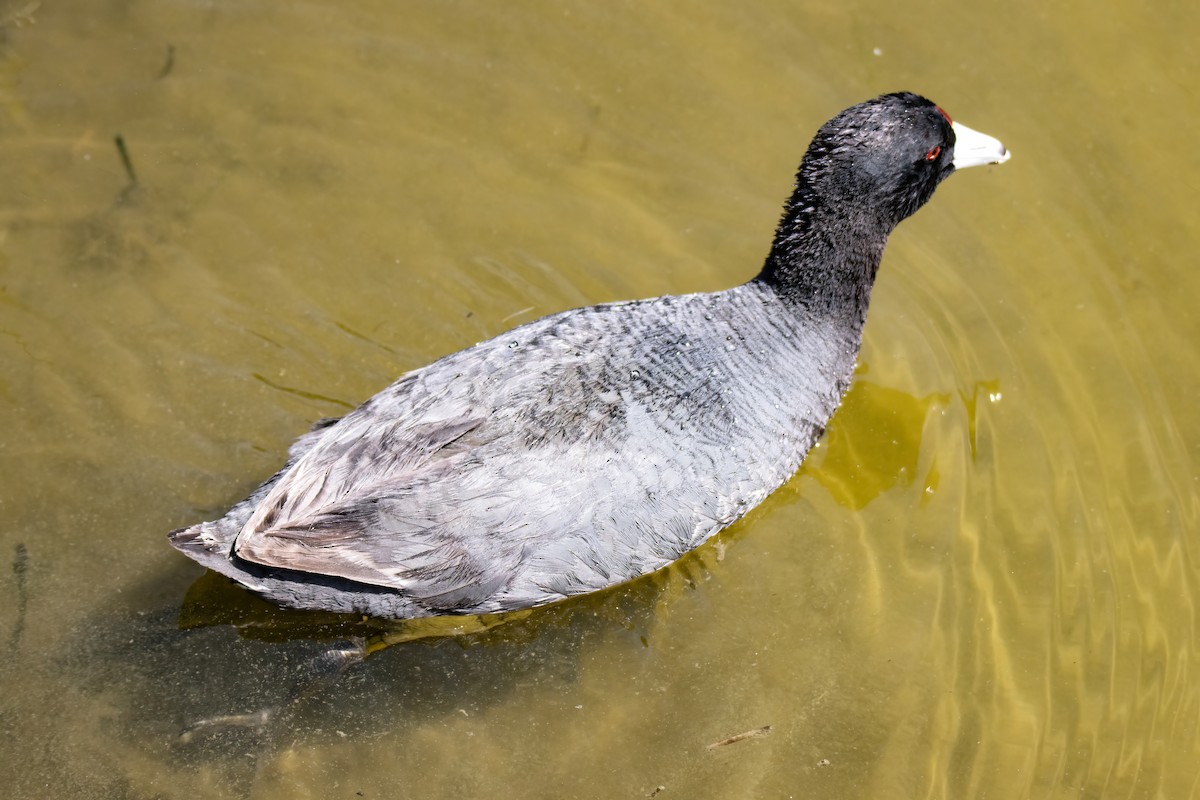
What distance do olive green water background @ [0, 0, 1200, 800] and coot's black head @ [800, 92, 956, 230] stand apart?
0.93 metres

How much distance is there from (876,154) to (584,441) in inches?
56.1

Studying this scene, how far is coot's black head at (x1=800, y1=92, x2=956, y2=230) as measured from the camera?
385 cm

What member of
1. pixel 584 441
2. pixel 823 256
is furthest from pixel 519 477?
pixel 823 256

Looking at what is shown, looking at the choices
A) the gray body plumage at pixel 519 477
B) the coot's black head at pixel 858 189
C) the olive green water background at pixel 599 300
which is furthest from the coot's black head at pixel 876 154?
the olive green water background at pixel 599 300

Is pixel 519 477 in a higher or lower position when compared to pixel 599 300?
lower

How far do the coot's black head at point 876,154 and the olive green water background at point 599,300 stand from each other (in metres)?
0.93

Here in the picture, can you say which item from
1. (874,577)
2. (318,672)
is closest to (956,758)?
(874,577)

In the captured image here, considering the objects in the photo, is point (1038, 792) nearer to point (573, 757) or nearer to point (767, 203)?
point (573, 757)

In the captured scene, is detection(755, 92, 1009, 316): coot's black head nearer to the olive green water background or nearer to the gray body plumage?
the gray body plumage

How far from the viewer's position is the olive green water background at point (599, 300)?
12.5ft

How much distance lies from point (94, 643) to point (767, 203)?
10.5 ft

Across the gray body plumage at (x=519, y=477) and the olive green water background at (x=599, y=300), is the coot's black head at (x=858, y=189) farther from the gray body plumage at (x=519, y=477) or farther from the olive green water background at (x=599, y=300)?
the olive green water background at (x=599, y=300)

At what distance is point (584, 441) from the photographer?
3.49 metres

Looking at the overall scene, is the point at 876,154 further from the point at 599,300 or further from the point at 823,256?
the point at 599,300
